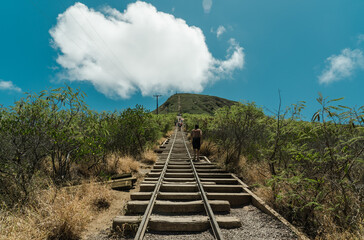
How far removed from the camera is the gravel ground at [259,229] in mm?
3444

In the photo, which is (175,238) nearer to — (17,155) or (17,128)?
(17,155)

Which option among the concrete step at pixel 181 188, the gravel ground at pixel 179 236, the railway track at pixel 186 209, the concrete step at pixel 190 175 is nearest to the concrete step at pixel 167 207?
the railway track at pixel 186 209

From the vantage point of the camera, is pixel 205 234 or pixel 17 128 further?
pixel 17 128

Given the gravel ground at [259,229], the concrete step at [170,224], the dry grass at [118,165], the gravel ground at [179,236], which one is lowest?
the gravel ground at [259,229]

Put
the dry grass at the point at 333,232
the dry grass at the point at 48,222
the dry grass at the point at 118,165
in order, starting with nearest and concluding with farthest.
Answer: the dry grass at the point at 333,232 < the dry grass at the point at 48,222 < the dry grass at the point at 118,165

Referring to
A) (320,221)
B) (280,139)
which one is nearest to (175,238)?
(320,221)

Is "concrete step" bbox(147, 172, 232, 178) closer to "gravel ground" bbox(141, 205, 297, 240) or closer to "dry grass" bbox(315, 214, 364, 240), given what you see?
"gravel ground" bbox(141, 205, 297, 240)

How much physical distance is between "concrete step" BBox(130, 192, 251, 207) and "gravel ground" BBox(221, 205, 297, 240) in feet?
2.35

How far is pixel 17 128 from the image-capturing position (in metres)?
4.79

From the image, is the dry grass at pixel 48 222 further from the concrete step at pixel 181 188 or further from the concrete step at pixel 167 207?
the concrete step at pixel 181 188

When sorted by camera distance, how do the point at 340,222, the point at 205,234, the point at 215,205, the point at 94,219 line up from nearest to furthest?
the point at 340,222 → the point at 205,234 → the point at 94,219 → the point at 215,205

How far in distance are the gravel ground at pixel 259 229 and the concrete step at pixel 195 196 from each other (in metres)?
0.72

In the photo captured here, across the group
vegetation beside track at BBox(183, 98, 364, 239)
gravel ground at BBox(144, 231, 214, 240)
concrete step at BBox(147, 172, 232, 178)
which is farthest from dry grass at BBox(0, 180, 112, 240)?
vegetation beside track at BBox(183, 98, 364, 239)

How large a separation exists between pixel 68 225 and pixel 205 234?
2.66 meters
